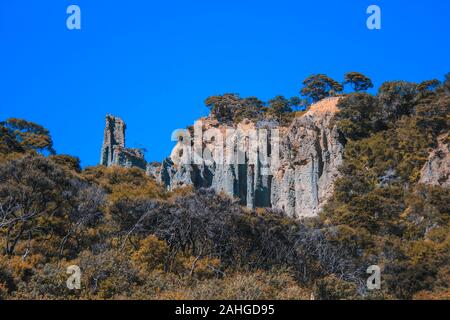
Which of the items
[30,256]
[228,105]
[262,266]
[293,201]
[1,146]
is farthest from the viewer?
[228,105]

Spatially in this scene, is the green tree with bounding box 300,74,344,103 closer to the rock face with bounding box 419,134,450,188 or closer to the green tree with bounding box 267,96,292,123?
the green tree with bounding box 267,96,292,123

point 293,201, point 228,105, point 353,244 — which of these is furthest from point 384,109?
point 353,244

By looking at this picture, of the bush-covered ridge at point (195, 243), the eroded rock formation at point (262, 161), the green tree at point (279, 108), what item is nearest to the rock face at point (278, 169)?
the eroded rock formation at point (262, 161)

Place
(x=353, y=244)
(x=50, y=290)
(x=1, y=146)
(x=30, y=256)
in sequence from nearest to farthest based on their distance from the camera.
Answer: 1. (x=50, y=290)
2. (x=30, y=256)
3. (x=353, y=244)
4. (x=1, y=146)

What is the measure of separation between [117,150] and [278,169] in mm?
14520

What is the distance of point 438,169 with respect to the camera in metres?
50.5

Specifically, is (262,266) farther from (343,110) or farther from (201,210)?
(343,110)

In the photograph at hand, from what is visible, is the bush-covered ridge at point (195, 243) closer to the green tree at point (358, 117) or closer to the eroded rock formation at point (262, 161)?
→ the eroded rock formation at point (262, 161)

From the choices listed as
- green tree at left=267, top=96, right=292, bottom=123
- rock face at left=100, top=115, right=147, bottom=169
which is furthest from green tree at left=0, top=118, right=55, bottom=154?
green tree at left=267, top=96, right=292, bottom=123

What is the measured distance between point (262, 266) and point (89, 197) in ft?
30.3

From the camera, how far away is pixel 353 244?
3781 cm

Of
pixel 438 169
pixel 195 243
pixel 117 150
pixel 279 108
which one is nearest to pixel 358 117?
pixel 438 169

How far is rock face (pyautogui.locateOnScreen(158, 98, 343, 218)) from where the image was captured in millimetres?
59688

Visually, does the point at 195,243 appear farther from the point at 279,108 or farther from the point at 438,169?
the point at 279,108
